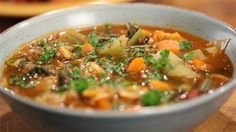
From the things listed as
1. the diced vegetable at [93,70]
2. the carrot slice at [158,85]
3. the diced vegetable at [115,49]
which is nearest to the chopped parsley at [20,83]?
the diced vegetable at [93,70]

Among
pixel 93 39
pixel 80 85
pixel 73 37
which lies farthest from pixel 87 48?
pixel 80 85

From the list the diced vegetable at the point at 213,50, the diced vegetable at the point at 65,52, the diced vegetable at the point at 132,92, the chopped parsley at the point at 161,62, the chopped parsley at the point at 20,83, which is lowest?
the chopped parsley at the point at 20,83

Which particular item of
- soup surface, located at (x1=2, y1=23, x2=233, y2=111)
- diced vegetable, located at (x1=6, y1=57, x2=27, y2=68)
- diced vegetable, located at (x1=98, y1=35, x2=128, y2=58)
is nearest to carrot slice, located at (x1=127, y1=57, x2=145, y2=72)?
soup surface, located at (x1=2, y1=23, x2=233, y2=111)

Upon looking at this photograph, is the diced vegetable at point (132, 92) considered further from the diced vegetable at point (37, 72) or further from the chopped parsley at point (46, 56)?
the chopped parsley at point (46, 56)

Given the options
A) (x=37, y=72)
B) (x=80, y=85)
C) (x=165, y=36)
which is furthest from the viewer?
(x=165, y=36)

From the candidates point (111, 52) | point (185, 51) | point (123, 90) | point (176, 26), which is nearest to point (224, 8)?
point (176, 26)

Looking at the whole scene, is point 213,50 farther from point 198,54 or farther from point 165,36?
point 165,36

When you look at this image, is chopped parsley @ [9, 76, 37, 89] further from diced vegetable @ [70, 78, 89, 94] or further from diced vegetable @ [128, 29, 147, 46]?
diced vegetable @ [128, 29, 147, 46]
